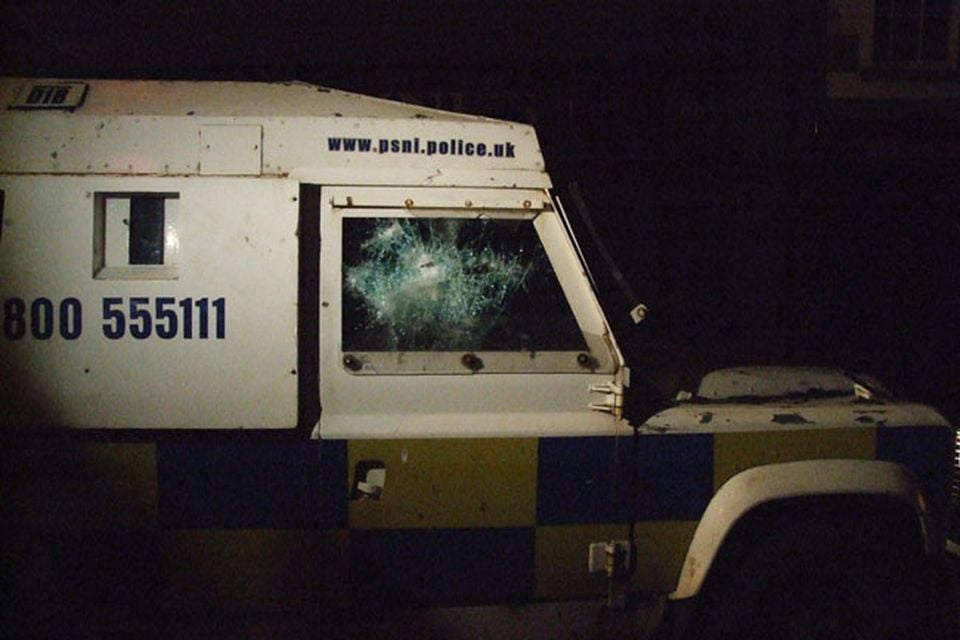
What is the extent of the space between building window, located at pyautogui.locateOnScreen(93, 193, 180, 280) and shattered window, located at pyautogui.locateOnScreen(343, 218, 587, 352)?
58cm

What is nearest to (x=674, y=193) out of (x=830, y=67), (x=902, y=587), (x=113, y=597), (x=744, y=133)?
(x=744, y=133)

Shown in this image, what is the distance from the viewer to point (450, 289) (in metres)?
2.68

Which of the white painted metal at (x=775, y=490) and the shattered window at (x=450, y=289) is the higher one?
the shattered window at (x=450, y=289)

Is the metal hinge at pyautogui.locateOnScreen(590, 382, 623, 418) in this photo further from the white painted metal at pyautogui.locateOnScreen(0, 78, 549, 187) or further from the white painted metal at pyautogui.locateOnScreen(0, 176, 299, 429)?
the white painted metal at pyautogui.locateOnScreen(0, 176, 299, 429)

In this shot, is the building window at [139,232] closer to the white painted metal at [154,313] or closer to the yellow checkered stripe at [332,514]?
the white painted metal at [154,313]

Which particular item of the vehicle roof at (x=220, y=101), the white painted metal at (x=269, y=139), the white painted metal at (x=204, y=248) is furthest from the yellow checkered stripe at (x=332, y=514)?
the vehicle roof at (x=220, y=101)

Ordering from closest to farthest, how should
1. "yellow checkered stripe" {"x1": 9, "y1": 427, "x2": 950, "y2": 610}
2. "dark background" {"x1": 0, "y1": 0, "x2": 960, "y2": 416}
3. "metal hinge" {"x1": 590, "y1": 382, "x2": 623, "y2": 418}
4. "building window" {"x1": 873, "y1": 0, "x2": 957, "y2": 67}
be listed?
"yellow checkered stripe" {"x1": 9, "y1": 427, "x2": 950, "y2": 610}, "metal hinge" {"x1": 590, "y1": 382, "x2": 623, "y2": 418}, "dark background" {"x1": 0, "y1": 0, "x2": 960, "y2": 416}, "building window" {"x1": 873, "y1": 0, "x2": 957, "y2": 67}

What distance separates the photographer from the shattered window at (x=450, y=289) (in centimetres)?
263

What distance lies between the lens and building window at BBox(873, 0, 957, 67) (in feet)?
33.6

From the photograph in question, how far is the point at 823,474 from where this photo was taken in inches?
103

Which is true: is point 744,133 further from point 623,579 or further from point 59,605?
point 59,605

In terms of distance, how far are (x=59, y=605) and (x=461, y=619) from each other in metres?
1.32

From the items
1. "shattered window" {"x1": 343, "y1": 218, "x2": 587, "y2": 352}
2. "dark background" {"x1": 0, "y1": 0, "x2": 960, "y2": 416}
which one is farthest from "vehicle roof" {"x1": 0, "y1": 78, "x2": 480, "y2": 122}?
"dark background" {"x1": 0, "y1": 0, "x2": 960, "y2": 416}

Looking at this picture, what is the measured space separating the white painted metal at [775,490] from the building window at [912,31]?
937 centimetres
